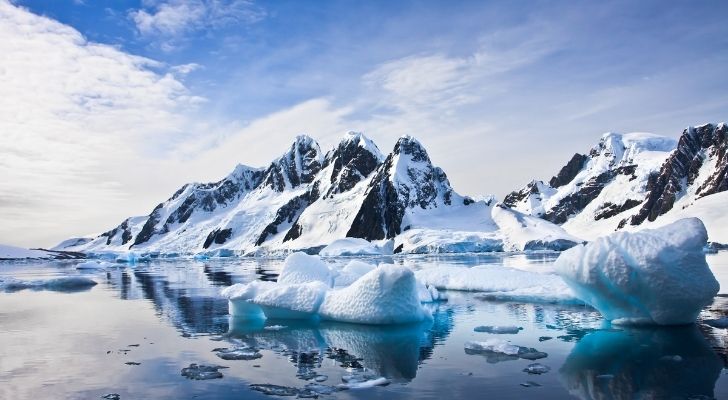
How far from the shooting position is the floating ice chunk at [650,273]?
53.3 ft

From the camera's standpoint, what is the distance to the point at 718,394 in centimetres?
1018

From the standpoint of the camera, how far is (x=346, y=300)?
63.1ft

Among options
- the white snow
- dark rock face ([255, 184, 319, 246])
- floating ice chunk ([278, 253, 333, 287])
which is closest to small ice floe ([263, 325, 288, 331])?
floating ice chunk ([278, 253, 333, 287])

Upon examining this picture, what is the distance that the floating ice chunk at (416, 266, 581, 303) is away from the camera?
81.6ft

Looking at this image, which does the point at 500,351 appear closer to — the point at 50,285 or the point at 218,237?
the point at 50,285

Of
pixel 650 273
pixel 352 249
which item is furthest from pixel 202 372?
pixel 352 249

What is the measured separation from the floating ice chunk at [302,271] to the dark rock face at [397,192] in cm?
11569

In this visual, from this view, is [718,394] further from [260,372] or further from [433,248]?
[433,248]

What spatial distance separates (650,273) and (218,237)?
172043mm

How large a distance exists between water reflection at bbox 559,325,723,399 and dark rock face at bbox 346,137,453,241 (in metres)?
125

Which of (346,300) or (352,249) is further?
(352,249)

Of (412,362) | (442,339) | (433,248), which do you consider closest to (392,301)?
(442,339)

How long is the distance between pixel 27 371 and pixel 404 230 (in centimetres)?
12769

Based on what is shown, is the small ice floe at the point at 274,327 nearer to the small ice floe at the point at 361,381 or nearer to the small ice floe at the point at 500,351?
the small ice floe at the point at 500,351
